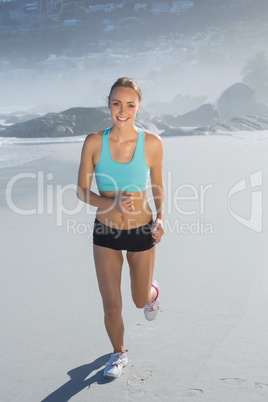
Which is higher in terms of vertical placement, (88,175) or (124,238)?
(88,175)

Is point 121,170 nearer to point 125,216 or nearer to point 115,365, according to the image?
point 125,216

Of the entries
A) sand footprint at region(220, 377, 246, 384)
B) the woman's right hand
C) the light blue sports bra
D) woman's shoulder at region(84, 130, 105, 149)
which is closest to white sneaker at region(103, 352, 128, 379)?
sand footprint at region(220, 377, 246, 384)

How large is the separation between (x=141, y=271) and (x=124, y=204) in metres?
0.43

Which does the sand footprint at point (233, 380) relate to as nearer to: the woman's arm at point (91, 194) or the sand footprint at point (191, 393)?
the sand footprint at point (191, 393)

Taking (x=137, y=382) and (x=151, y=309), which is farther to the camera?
(x=151, y=309)

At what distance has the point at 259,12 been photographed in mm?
78625

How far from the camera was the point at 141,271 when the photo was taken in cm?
260

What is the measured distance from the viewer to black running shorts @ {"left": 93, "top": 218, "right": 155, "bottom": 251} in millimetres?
2502

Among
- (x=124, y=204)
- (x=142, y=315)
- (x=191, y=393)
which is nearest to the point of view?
(x=191, y=393)

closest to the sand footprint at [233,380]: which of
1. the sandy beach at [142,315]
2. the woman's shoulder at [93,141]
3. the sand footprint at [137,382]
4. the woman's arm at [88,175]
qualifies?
the sandy beach at [142,315]

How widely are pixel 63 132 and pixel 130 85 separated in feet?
70.4

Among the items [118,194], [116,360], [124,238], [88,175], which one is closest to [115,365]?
[116,360]

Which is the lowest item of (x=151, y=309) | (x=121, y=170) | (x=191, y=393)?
(x=191, y=393)

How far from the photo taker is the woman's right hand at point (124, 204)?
7.73 feet
